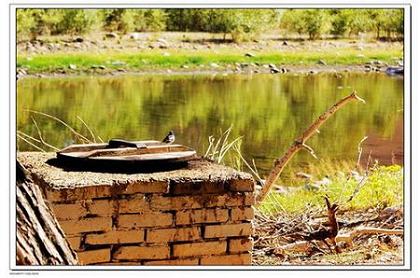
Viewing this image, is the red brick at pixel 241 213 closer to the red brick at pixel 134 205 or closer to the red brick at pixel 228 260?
the red brick at pixel 228 260

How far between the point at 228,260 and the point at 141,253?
0.30 metres

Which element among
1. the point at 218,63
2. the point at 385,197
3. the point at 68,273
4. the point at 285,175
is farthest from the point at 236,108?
the point at 68,273

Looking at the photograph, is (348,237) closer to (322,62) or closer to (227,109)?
(322,62)

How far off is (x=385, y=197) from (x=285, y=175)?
1.58m

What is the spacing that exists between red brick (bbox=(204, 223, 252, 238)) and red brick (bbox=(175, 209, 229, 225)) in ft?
0.08

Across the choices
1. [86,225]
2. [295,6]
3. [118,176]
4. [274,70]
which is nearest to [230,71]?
[274,70]

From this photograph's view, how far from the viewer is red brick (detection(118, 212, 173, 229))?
299 centimetres

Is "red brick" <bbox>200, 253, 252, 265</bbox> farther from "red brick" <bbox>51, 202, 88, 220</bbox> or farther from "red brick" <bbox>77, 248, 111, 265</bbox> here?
"red brick" <bbox>51, 202, 88, 220</bbox>

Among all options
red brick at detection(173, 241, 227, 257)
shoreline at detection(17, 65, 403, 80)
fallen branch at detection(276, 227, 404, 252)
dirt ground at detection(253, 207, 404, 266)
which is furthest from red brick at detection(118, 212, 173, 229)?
shoreline at detection(17, 65, 403, 80)

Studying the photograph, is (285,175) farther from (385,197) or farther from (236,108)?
(385,197)

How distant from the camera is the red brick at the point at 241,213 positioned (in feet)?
10.1

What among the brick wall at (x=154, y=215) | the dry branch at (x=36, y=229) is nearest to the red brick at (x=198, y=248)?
the brick wall at (x=154, y=215)

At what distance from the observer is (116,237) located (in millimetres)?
2996

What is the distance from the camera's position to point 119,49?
4504 millimetres
